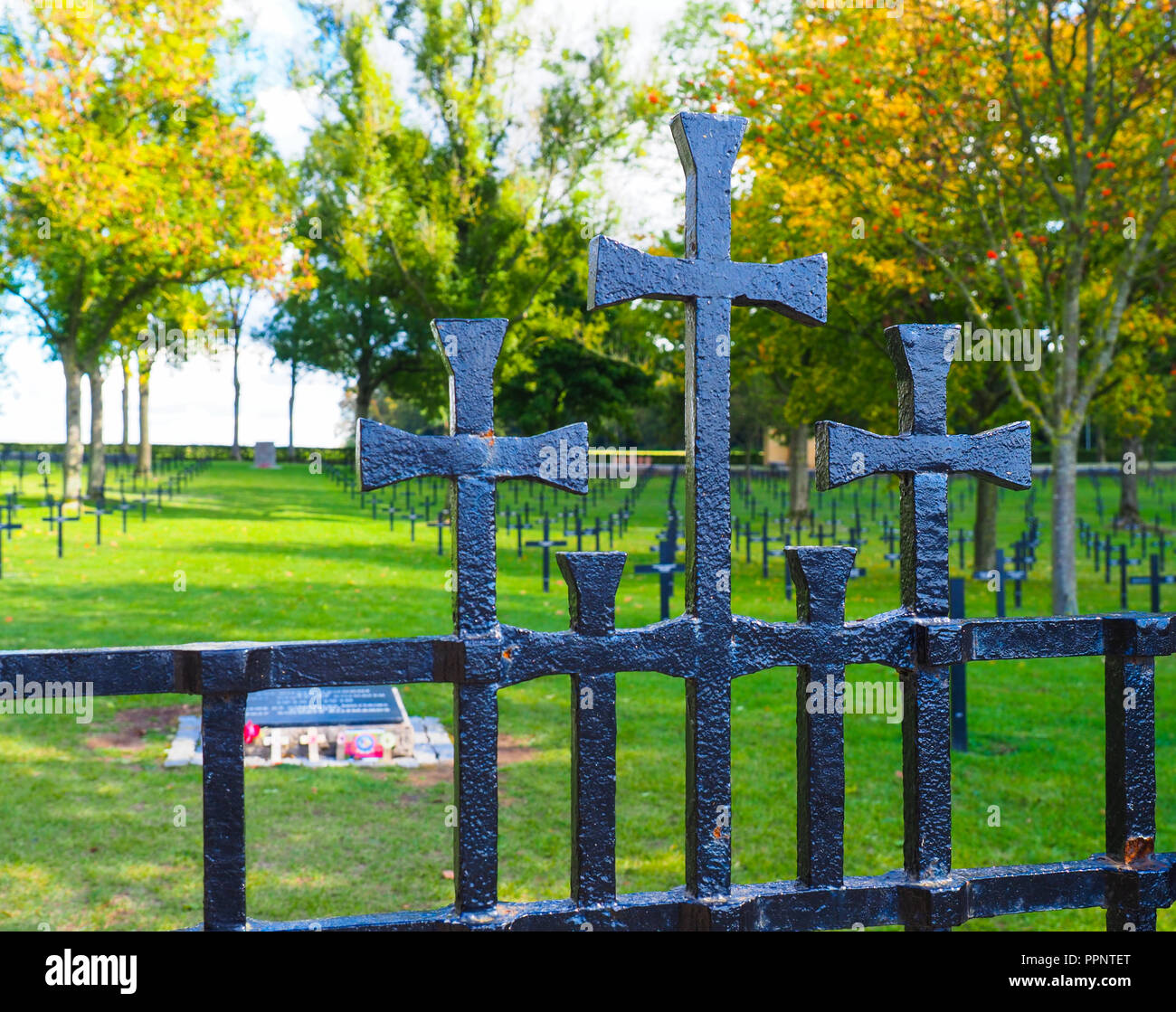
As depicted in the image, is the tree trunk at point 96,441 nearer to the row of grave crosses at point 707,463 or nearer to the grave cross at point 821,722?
the row of grave crosses at point 707,463

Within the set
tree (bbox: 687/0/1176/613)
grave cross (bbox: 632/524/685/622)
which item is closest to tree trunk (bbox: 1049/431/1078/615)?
tree (bbox: 687/0/1176/613)

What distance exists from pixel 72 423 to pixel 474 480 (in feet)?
95.7

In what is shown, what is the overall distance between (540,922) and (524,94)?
27.8 metres

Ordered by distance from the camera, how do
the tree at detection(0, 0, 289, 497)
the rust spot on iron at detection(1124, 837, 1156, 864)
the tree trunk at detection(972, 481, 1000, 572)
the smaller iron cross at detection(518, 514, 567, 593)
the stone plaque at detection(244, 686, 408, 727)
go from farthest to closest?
the tree at detection(0, 0, 289, 497) < the tree trunk at detection(972, 481, 1000, 572) < the smaller iron cross at detection(518, 514, 567, 593) < the stone plaque at detection(244, 686, 408, 727) < the rust spot on iron at detection(1124, 837, 1156, 864)

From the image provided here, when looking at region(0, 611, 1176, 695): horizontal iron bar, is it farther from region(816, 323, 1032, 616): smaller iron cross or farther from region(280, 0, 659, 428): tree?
region(280, 0, 659, 428): tree

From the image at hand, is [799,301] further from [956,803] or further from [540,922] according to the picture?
[956,803]

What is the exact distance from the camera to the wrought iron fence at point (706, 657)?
2.12m

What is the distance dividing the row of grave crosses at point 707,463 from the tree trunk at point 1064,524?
1204 centimetres

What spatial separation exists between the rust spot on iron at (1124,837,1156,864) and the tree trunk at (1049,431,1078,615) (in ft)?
38.2

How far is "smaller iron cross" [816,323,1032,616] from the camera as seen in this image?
2328 mm

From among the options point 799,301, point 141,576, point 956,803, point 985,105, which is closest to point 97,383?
point 141,576

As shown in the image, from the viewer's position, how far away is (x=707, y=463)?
89.6 inches

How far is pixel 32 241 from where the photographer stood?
26453 millimetres

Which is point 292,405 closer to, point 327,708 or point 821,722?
point 327,708
